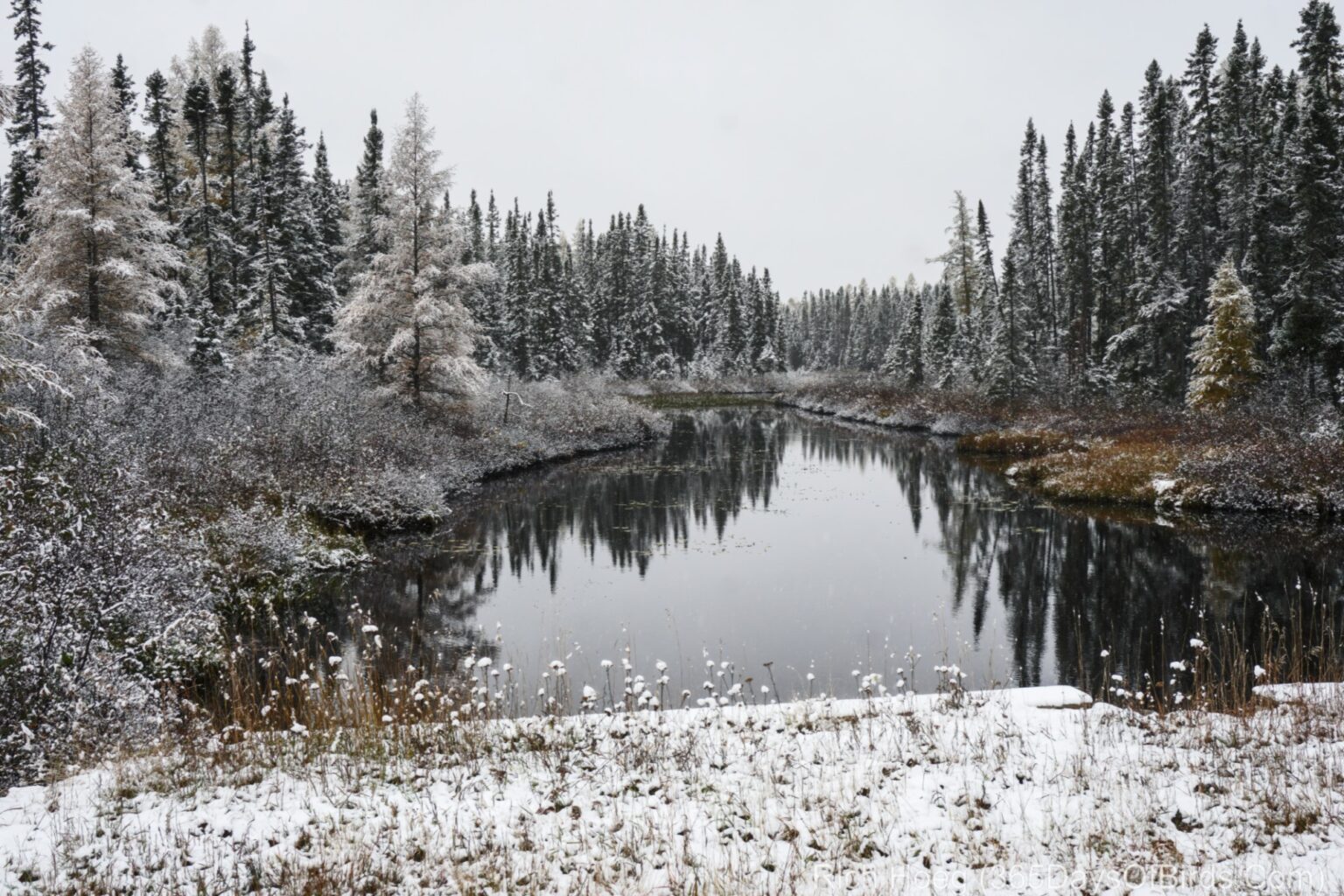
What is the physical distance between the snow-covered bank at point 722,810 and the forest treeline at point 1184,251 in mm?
28483

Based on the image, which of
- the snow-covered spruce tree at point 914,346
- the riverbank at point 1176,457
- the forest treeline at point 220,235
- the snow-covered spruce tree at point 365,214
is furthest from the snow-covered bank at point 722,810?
the snow-covered spruce tree at point 914,346

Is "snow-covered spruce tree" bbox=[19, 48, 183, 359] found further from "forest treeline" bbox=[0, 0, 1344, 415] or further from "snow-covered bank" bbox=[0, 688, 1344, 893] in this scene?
"snow-covered bank" bbox=[0, 688, 1344, 893]

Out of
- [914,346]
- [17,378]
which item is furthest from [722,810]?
[914,346]

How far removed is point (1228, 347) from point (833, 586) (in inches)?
949

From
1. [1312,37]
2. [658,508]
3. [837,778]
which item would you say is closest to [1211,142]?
[1312,37]

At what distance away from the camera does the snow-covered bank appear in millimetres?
4609

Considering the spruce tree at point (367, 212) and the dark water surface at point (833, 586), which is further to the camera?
the spruce tree at point (367, 212)

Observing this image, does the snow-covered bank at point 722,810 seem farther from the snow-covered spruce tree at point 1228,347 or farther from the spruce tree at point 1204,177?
the spruce tree at point 1204,177

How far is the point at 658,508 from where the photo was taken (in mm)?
23938

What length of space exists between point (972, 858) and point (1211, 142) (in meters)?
43.8

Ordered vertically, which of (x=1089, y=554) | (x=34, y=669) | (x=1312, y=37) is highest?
(x=1312, y=37)

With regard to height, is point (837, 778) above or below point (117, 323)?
below

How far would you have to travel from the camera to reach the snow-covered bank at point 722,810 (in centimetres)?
461

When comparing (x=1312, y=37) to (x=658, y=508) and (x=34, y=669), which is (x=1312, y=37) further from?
(x=34, y=669)
